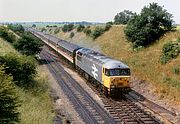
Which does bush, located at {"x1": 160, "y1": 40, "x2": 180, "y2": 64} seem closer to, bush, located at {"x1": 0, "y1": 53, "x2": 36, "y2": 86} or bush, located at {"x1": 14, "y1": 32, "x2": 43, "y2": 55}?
bush, located at {"x1": 0, "y1": 53, "x2": 36, "y2": 86}

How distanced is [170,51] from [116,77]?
10736 mm

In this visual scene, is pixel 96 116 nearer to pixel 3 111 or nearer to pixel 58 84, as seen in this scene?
pixel 3 111

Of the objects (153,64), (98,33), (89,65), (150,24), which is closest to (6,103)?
(89,65)

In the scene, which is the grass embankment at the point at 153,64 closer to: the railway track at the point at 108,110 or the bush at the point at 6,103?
the railway track at the point at 108,110

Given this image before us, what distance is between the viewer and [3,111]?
17000mm

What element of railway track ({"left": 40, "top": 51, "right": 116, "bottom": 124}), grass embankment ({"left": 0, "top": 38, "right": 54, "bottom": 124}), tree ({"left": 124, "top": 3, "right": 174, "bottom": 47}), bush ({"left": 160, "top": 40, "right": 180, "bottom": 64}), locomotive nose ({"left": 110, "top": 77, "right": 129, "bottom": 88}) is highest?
tree ({"left": 124, "top": 3, "right": 174, "bottom": 47})

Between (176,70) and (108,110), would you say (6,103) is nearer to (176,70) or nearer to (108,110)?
(108,110)

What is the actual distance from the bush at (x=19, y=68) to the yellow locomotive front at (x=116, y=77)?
7678 millimetres

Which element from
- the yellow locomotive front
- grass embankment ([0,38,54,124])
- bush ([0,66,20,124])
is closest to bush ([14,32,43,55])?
grass embankment ([0,38,54,124])

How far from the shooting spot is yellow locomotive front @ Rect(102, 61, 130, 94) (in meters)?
30.7

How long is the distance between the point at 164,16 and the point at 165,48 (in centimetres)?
974

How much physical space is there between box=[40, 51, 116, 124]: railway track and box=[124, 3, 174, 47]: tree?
438 inches

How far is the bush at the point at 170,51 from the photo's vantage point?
1513 inches

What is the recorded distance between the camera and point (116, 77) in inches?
1212
